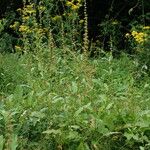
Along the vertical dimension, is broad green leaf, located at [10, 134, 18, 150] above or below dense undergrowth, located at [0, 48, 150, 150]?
above

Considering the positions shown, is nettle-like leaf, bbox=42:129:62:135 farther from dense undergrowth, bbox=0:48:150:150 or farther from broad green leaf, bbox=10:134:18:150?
broad green leaf, bbox=10:134:18:150

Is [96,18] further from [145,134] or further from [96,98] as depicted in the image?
[145,134]

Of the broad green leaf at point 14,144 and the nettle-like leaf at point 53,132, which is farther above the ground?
the broad green leaf at point 14,144

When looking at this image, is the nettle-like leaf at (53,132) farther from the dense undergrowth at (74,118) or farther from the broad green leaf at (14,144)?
the broad green leaf at (14,144)

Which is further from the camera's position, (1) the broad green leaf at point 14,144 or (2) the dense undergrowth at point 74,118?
(2) the dense undergrowth at point 74,118

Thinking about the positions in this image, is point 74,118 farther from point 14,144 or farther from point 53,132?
point 14,144

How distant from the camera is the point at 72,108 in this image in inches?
159

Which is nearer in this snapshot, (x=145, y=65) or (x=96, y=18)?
(x=145, y=65)

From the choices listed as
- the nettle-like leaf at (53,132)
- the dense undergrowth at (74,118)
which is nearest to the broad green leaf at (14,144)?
the dense undergrowth at (74,118)

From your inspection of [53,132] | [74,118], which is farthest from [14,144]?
[74,118]

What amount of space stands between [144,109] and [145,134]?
479mm

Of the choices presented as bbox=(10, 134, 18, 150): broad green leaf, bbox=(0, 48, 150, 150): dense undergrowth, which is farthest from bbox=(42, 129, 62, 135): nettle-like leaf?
bbox=(10, 134, 18, 150): broad green leaf

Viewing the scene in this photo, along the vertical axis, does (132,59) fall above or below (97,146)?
below

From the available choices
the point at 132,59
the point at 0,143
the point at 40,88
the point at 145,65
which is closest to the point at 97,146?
the point at 0,143
